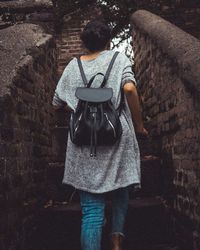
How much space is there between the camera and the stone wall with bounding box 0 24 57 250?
3.14 metres

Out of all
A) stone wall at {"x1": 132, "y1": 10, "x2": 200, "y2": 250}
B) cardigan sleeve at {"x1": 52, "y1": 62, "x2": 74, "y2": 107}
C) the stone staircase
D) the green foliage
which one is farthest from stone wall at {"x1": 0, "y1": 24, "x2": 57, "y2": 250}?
the green foliage

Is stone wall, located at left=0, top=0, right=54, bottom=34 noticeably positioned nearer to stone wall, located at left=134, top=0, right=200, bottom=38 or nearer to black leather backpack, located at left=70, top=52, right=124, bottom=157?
black leather backpack, located at left=70, top=52, right=124, bottom=157

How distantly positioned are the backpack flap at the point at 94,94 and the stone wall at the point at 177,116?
651 mm

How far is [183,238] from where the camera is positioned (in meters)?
3.54

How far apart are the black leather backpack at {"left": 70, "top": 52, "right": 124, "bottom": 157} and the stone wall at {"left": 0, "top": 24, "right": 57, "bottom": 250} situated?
0.59 metres

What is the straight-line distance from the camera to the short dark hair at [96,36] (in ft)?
9.83

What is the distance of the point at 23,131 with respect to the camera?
11.8 feet

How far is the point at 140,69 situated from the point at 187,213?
2.62m

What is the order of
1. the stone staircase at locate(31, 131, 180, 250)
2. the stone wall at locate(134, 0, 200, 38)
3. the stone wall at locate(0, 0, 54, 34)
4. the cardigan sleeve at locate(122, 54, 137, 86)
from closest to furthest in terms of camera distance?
the cardigan sleeve at locate(122, 54, 137, 86), the stone staircase at locate(31, 131, 180, 250), the stone wall at locate(0, 0, 54, 34), the stone wall at locate(134, 0, 200, 38)

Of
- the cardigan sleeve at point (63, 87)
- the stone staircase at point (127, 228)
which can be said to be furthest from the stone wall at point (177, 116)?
the cardigan sleeve at point (63, 87)

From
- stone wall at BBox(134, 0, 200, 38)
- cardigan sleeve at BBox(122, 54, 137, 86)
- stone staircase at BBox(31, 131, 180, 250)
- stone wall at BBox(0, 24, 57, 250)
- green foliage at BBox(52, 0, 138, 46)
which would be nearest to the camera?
cardigan sleeve at BBox(122, 54, 137, 86)

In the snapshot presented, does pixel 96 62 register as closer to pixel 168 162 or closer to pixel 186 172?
pixel 186 172

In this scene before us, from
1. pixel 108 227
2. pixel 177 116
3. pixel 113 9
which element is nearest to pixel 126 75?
pixel 177 116

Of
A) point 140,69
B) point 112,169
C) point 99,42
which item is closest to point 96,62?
point 99,42
